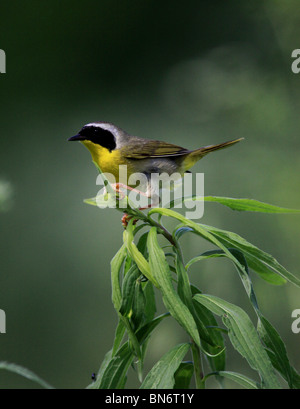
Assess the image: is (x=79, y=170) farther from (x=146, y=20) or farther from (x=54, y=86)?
(x=146, y=20)

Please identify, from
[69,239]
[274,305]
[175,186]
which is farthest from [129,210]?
[69,239]

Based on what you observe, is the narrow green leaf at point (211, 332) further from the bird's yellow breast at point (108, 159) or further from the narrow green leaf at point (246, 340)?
the bird's yellow breast at point (108, 159)

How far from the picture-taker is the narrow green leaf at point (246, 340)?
754 millimetres

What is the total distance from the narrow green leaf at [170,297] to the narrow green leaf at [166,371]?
0.08 meters

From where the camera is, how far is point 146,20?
107 inches

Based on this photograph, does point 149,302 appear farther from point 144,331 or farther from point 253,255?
point 253,255

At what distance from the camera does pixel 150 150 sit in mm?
1630

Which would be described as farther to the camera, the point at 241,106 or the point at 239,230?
the point at 241,106

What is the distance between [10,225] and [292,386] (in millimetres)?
1771

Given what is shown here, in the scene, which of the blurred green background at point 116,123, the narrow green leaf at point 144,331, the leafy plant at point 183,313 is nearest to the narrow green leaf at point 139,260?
the leafy plant at point 183,313

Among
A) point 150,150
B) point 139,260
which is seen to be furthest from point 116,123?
point 139,260

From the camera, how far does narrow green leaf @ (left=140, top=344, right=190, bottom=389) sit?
2.62 ft

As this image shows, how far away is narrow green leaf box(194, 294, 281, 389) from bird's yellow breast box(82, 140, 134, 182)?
81cm

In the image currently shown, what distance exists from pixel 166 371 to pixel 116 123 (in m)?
1.53
